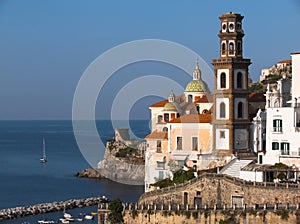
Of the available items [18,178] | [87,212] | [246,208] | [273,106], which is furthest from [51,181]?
[246,208]

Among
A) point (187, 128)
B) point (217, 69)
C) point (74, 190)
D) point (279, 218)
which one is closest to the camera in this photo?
point (279, 218)

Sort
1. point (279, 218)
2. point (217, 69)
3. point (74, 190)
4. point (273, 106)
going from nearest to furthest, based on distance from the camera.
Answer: point (279, 218) < point (273, 106) < point (217, 69) < point (74, 190)

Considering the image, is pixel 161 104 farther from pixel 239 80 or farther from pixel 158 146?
pixel 239 80

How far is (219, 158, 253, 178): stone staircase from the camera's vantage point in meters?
54.9

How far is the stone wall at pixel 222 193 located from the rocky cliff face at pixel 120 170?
1743 inches

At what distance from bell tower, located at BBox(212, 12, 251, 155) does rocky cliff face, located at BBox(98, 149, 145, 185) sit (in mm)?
37303

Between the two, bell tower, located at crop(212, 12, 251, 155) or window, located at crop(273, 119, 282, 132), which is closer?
window, located at crop(273, 119, 282, 132)

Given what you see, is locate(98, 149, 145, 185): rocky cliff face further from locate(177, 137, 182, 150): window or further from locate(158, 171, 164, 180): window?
locate(177, 137, 182, 150): window

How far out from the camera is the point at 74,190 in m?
101

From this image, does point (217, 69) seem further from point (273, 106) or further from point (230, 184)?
point (230, 184)

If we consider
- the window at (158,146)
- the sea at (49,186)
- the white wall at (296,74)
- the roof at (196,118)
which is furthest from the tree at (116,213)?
the sea at (49,186)

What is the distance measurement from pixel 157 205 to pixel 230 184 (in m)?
5.59

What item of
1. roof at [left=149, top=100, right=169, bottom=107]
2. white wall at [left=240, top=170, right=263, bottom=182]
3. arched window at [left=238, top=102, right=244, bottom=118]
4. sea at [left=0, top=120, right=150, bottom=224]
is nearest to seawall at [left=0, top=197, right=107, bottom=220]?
sea at [left=0, top=120, right=150, bottom=224]

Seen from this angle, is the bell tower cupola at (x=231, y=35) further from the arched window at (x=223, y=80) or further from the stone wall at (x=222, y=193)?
the stone wall at (x=222, y=193)
